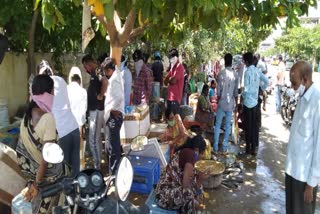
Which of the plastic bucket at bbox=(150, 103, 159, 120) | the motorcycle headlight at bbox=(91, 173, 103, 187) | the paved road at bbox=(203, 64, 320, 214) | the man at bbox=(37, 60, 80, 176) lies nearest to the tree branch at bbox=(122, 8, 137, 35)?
the man at bbox=(37, 60, 80, 176)

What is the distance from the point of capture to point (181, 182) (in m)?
3.48

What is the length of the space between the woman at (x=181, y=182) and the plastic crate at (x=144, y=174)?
0.87 m

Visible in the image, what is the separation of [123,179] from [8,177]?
1.87 metres

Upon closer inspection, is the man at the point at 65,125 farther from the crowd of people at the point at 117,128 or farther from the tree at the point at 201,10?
the tree at the point at 201,10

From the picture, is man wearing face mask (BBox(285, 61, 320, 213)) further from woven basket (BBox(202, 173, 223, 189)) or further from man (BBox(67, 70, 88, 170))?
man (BBox(67, 70, 88, 170))

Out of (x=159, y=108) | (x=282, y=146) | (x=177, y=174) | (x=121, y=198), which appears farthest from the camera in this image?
(x=159, y=108)

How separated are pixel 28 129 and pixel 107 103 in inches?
79.1

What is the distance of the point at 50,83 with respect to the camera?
9.34ft

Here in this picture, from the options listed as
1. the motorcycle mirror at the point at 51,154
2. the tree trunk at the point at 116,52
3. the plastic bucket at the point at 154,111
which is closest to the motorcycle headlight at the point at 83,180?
the motorcycle mirror at the point at 51,154

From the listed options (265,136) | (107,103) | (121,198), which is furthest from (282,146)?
(121,198)

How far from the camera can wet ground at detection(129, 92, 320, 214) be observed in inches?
174

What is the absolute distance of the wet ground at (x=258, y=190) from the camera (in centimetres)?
441

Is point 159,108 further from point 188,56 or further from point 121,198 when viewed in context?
point 121,198

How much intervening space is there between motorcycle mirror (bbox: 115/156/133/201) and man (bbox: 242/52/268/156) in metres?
4.66
